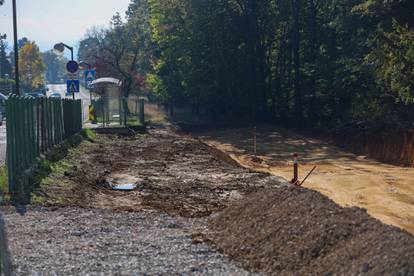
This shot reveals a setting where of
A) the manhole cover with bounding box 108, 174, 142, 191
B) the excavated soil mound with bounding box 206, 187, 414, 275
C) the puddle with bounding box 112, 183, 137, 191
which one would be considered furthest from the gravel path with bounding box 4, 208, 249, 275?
the manhole cover with bounding box 108, 174, 142, 191

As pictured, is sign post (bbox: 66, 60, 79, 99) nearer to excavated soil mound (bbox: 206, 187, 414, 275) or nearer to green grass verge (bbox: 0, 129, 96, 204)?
green grass verge (bbox: 0, 129, 96, 204)

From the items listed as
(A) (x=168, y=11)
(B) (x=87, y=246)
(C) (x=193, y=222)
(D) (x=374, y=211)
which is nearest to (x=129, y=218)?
(C) (x=193, y=222)

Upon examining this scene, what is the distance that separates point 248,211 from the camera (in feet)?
36.5

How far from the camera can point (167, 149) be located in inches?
1105

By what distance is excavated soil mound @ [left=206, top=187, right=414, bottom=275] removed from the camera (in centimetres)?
718

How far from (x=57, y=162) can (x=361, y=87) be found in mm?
25643

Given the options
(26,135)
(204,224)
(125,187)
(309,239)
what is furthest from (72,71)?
(309,239)

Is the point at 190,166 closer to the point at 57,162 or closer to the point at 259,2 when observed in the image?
the point at 57,162

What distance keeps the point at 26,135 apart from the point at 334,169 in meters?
13.6

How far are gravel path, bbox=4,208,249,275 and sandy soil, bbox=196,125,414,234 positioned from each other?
16.6 ft

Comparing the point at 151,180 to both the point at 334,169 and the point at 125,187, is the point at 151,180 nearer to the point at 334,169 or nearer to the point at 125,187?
the point at 125,187

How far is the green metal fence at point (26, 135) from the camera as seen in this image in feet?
42.8

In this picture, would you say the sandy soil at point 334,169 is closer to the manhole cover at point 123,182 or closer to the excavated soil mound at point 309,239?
the excavated soil mound at point 309,239

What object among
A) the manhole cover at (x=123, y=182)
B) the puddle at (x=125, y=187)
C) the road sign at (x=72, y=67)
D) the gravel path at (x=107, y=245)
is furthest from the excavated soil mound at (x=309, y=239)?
the road sign at (x=72, y=67)
